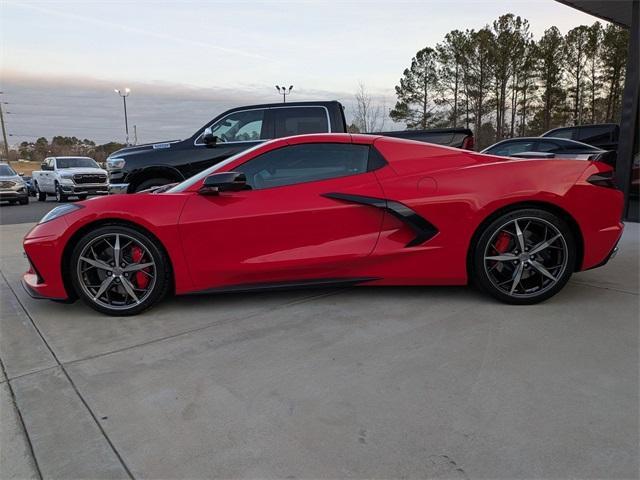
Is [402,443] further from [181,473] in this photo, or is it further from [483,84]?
[483,84]

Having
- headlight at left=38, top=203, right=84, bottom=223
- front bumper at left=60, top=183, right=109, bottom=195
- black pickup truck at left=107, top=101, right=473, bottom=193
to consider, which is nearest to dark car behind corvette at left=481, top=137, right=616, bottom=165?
black pickup truck at left=107, top=101, right=473, bottom=193

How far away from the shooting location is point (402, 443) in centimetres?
195

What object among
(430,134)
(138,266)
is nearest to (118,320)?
(138,266)

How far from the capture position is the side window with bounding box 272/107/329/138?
712 cm

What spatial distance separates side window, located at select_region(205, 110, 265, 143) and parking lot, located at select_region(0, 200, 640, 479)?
13.2ft

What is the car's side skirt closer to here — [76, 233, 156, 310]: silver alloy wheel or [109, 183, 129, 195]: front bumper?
[76, 233, 156, 310]: silver alloy wheel

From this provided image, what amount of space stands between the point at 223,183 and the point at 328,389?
5.80ft

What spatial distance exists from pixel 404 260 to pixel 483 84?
38.7 metres

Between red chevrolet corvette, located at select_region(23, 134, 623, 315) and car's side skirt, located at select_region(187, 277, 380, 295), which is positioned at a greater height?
red chevrolet corvette, located at select_region(23, 134, 623, 315)

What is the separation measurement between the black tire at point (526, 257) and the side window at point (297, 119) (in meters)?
4.19

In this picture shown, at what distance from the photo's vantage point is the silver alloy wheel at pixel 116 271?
354 cm

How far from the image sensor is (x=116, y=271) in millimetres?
3543

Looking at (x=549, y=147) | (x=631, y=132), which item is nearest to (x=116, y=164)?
(x=631, y=132)

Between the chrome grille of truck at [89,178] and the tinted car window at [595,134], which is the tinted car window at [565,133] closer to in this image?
the tinted car window at [595,134]
